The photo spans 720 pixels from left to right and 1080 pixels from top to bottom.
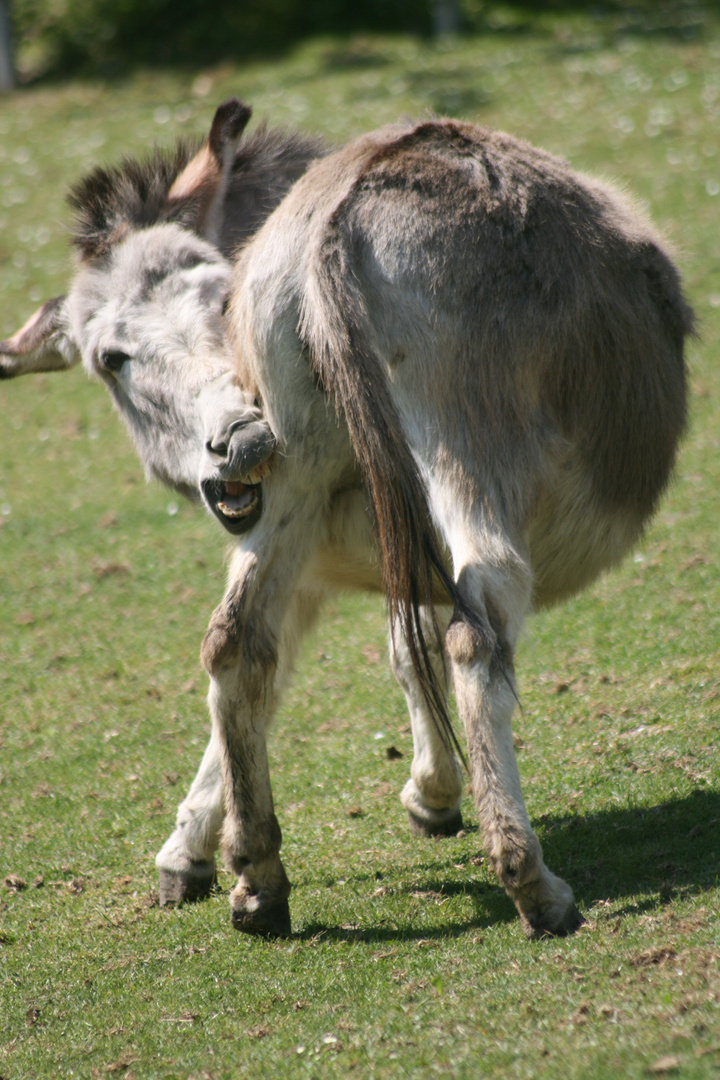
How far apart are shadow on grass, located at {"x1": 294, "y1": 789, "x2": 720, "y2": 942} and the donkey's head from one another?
1614 mm

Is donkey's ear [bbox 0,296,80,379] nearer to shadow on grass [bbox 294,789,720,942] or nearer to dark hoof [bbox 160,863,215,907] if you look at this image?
dark hoof [bbox 160,863,215,907]

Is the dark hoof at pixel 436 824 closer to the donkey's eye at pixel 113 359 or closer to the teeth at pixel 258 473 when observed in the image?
the teeth at pixel 258 473

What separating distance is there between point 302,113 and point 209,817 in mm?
16464

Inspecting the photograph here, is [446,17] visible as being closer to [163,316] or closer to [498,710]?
[163,316]

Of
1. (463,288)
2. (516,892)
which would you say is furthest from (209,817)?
(463,288)

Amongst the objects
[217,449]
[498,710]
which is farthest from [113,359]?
[498,710]

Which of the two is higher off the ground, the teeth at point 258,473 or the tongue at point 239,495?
the teeth at point 258,473

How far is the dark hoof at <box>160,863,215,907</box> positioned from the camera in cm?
437

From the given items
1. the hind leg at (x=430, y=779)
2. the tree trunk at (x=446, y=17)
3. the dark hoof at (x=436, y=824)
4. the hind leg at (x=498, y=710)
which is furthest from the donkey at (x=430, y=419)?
the tree trunk at (x=446, y=17)

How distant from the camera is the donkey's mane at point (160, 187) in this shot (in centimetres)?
486

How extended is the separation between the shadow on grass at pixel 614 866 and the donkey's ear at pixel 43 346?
2943mm

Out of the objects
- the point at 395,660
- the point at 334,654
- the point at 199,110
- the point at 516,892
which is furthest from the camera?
the point at 199,110

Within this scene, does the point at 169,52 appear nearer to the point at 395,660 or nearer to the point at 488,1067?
the point at 395,660

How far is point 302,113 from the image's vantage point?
18.4 m
